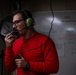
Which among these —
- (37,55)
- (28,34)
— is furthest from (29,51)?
(28,34)

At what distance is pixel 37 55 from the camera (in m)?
1.55

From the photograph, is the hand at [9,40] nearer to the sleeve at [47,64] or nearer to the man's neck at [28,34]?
the man's neck at [28,34]

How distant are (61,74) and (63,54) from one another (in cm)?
29

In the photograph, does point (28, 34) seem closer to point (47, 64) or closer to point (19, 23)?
point (19, 23)

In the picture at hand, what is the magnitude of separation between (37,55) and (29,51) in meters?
0.08

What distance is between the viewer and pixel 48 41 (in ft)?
5.17

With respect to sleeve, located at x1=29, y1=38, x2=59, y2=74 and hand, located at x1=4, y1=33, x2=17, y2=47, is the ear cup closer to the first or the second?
hand, located at x1=4, y1=33, x2=17, y2=47

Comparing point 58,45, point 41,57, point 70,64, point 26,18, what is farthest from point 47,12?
point 41,57

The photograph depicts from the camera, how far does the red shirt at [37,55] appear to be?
148 centimetres

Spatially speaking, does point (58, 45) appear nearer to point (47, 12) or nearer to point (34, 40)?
point (47, 12)

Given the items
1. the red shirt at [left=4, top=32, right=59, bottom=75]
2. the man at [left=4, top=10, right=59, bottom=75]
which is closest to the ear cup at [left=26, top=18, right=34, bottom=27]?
the man at [left=4, top=10, right=59, bottom=75]

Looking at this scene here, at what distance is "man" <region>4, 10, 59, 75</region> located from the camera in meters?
1.48

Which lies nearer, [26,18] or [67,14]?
[26,18]

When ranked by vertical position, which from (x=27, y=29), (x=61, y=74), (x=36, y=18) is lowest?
(x=61, y=74)
